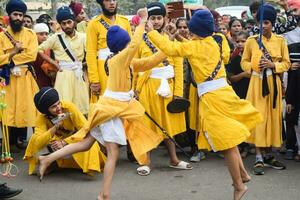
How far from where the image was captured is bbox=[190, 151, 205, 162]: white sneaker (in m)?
6.06

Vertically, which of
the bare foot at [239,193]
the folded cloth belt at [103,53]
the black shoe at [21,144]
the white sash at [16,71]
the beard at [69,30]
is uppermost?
the beard at [69,30]

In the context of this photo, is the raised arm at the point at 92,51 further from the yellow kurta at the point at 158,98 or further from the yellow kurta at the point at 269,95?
the yellow kurta at the point at 269,95

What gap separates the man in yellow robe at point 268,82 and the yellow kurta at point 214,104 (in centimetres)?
110

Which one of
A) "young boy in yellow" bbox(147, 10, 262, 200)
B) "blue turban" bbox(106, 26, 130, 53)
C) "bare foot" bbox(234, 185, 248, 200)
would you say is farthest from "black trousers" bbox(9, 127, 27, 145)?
"bare foot" bbox(234, 185, 248, 200)

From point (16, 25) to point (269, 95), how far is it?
11.0 feet

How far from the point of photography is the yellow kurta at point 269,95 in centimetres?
564

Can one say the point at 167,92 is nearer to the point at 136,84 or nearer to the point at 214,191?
the point at 136,84

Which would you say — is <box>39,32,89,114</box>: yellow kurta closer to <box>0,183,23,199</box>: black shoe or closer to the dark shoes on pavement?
<box>0,183,23,199</box>: black shoe

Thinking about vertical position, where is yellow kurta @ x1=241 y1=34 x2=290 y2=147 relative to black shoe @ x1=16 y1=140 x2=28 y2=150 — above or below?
above

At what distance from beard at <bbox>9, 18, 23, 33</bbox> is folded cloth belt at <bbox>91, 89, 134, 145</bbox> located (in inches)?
93.4

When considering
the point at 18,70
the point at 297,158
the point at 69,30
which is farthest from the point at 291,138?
the point at 18,70

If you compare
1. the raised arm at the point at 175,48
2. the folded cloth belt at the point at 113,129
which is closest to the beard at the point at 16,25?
the folded cloth belt at the point at 113,129

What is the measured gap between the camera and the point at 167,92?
5.54m

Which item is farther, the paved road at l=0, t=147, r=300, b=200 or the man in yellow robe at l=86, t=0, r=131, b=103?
the man in yellow robe at l=86, t=0, r=131, b=103
